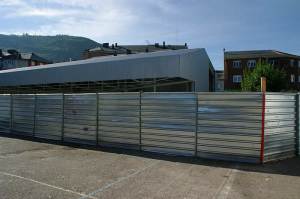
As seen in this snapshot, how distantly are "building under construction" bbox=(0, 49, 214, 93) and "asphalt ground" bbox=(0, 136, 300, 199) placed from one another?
1178 cm

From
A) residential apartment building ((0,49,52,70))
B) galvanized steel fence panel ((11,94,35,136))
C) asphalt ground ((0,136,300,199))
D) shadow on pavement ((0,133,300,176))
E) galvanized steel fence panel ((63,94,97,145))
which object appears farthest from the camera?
residential apartment building ((0,49,52,70))

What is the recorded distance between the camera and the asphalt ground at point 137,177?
636 cm

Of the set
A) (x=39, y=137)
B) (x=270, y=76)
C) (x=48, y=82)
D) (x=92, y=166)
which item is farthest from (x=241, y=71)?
(x=92, y=166)

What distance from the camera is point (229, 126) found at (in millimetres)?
9023

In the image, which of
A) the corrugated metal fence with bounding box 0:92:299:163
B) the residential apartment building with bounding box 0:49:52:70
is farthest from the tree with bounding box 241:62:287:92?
the residential apartment building with bounding box 0:49:52:70

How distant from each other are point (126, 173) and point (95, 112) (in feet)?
14.8

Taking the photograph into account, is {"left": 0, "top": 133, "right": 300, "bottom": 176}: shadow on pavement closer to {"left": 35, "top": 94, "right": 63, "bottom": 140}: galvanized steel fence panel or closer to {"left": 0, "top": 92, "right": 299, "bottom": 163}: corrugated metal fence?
{"left": 0, "top": 92, "right": 299, "bottom": 163}: corrugated metal fence

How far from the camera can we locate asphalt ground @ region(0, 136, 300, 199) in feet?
20.9

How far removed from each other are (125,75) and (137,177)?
15558 millimetres

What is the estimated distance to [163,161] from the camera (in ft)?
30.0

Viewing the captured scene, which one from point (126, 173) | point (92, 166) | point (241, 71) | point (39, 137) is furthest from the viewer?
point (241, 71)

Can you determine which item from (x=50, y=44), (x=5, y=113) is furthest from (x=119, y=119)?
(x=50, y=44)

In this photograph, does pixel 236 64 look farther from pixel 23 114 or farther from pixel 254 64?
pixel 23 114

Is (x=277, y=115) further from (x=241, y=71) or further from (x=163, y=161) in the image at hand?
(x=241, y=71)
